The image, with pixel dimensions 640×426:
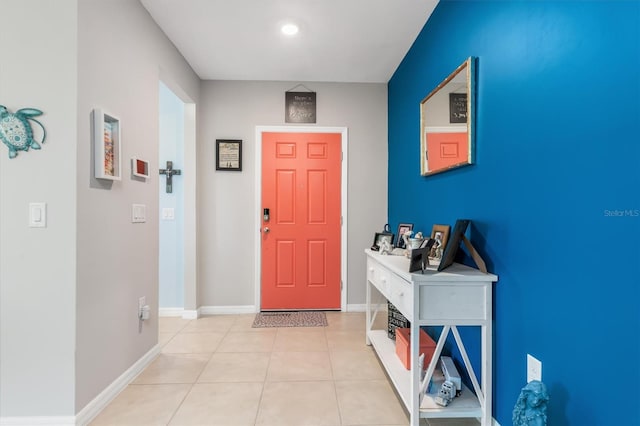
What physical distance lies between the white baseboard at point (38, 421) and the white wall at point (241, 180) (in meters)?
1.71

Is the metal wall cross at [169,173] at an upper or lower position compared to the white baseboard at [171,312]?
upper

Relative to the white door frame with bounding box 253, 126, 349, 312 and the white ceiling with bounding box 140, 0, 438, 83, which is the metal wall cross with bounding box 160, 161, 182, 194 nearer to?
the white door frame with bounding box 253, 126, 349, 312

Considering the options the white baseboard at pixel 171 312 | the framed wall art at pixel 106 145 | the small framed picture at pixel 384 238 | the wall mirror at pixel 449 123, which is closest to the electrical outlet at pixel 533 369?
the wall mirror at pixel 449 123

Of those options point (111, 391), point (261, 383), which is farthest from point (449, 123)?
point (111, 391)

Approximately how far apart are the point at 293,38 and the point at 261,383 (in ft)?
8.45

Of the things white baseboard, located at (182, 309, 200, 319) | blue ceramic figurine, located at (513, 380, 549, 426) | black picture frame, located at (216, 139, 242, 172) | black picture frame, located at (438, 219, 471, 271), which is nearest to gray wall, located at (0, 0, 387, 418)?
white baseboard, located at (182, 309, 200, 319)

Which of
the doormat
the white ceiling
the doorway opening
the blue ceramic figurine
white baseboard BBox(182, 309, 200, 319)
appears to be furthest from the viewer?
the doorway opening

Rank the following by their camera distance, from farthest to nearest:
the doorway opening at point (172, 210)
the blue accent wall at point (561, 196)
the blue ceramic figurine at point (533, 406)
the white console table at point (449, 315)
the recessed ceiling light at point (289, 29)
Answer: the doorway opening at point (172, 210), the recessed ceiling light at point (289, 29), the white console table at point (449, 315), the blue ceramic figurine at point (533, 406), the blue accent wall at point (561, 196)

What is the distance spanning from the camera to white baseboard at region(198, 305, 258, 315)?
10.5 ft

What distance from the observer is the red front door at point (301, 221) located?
3.25 metres

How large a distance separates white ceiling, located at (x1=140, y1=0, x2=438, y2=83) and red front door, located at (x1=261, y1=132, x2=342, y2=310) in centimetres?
68

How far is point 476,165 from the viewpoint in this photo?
1624 millimetres

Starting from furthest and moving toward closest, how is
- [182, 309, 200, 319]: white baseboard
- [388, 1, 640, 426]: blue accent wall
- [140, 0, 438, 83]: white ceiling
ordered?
[182, 309, 200, 319]: white baseboard < [140, 0, 438, 83]: white ceiling < [388, 1, 640, 426]: blue accent wall

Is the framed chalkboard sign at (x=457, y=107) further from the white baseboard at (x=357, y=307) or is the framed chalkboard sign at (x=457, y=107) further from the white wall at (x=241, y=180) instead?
the white baseboard at (x=357, y=307)
